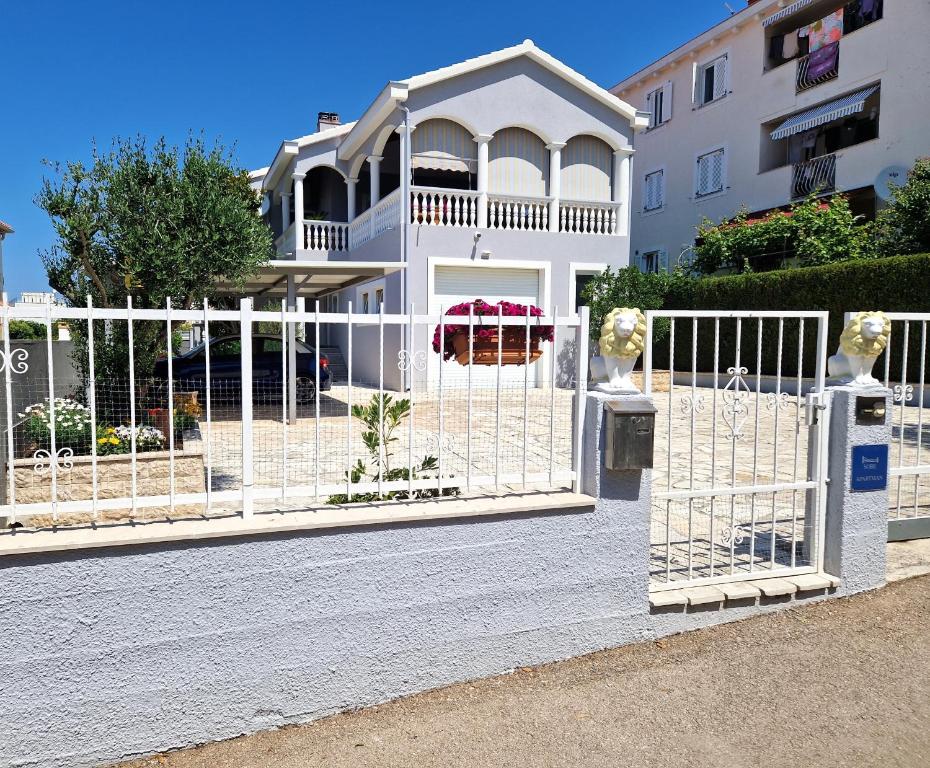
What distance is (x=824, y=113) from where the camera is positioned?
17734 millimetres

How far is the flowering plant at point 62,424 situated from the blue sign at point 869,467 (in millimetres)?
5329

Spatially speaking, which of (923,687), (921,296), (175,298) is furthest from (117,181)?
(921,296)

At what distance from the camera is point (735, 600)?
4125 mm

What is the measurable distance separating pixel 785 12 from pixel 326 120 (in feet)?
50.9

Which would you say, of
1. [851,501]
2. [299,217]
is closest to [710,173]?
[299,217]

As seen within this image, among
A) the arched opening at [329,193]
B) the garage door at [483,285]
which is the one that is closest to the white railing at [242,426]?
the garage door at [483,285]

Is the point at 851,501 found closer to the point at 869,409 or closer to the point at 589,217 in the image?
the point at 869,409

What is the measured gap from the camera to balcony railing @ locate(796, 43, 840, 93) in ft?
58.5

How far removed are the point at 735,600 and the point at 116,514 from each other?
143 inches

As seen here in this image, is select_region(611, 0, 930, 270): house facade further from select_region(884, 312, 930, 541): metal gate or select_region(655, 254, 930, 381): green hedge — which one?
select_region(884, 312, 930, 541): metal gate

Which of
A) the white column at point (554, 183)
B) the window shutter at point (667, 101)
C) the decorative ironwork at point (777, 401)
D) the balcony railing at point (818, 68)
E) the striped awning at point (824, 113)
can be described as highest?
the window shutter at point (667, 101)

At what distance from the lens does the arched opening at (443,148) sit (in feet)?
51.8

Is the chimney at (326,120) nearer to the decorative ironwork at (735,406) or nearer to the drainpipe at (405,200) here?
the drainpipe at (405,200)

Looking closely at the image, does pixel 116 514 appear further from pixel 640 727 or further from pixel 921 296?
pixel 921 296
